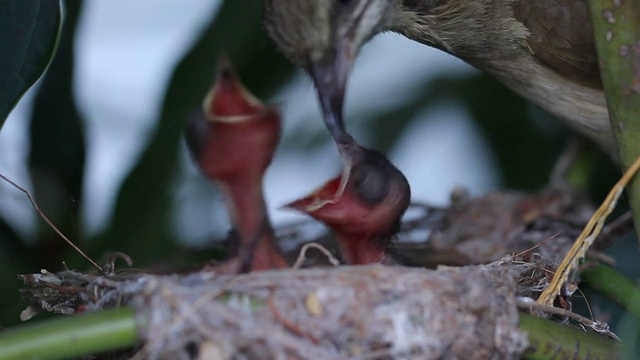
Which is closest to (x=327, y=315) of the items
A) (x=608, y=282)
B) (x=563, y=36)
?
(x=608, y=282)

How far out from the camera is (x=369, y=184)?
1945mm

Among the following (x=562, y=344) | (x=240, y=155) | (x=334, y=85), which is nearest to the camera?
(x=562, y=344)

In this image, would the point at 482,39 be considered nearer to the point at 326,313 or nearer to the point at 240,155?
the point at 240,155

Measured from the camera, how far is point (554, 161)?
9.76 ft

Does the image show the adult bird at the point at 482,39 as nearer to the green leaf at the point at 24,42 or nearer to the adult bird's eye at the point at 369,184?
the adult bird's eye at the point at 369,184

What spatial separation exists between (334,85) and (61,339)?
868mm

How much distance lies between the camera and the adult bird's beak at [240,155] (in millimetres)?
1731

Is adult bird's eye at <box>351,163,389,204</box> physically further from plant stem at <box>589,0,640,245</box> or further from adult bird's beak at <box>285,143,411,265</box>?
plant stem at <box>589,0,640,245</box>

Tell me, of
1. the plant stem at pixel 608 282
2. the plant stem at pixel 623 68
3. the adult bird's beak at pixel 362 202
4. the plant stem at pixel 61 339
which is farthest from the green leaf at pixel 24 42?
the plant stem at pixel 608 282

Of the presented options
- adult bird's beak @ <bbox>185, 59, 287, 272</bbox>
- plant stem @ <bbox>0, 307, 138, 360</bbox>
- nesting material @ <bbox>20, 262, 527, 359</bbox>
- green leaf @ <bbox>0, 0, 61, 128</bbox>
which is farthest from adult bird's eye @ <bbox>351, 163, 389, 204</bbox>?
plant stem @ <bbox>0, 307, 138, 360</bbox>

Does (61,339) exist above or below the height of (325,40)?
below

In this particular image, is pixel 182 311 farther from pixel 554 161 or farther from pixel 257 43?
pixel 554 161

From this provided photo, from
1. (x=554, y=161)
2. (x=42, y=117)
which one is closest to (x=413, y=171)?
(x=554, y=161)

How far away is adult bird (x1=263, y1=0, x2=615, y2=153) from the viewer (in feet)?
6.42
